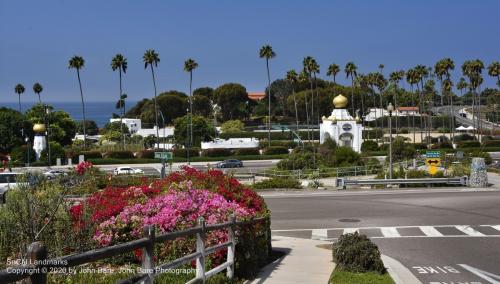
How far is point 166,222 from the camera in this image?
10516 mm

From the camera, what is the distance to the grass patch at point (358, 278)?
10.9 metres

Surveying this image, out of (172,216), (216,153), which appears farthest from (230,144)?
(172,216)

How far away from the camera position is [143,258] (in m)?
6.87

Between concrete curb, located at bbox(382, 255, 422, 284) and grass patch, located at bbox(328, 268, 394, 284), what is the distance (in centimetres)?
24

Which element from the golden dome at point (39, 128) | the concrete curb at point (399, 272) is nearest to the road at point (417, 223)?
the concrete curb at point (399, 272)

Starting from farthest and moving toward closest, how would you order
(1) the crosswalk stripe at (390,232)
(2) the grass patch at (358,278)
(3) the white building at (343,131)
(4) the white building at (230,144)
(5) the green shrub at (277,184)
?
(4) the white building at (230,144), (3) the white building at (343,131), (5) the green shrub at (277,184), (1) the crosswalk stripe at (390,232), (2) the grass patch at (358,278)

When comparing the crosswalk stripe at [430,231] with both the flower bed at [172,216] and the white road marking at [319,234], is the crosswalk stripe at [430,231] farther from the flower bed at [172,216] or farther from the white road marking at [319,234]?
the flower bed at [172,216]

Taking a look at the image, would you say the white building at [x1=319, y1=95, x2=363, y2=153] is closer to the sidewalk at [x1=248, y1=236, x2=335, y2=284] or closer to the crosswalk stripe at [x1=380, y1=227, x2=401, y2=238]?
the crosswalk stripe at [x1=380, y1=227, x2=401, y2=238]

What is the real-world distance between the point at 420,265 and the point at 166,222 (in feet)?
21.4

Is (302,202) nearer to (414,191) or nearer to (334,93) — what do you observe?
(414,191)

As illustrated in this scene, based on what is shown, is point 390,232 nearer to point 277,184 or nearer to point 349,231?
point 349,231

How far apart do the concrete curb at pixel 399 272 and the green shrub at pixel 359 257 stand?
366 millimetres

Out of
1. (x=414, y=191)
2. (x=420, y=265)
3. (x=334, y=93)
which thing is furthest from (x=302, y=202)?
(x=334, y=93)

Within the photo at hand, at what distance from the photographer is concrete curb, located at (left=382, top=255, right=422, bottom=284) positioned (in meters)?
11.7
